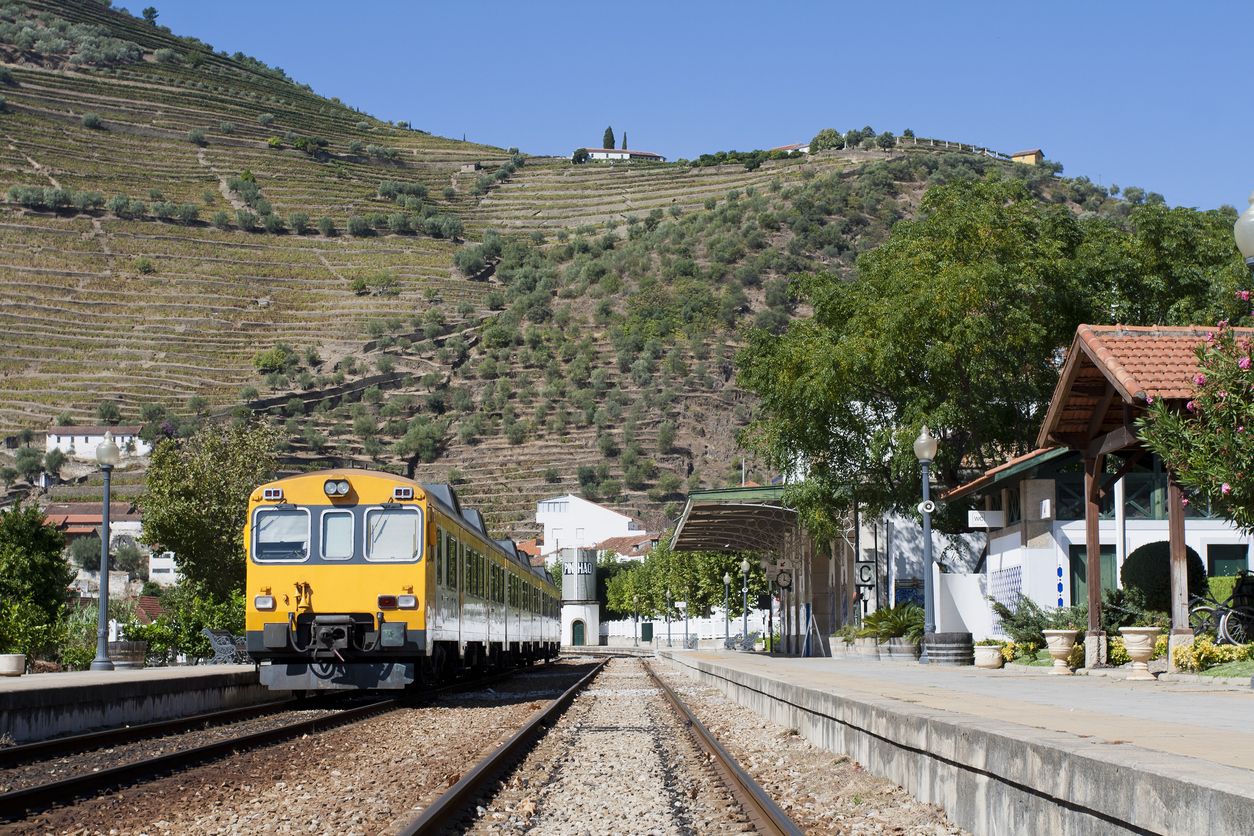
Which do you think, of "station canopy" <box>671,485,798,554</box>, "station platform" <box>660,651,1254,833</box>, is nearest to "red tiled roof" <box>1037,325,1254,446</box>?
"station platform" <box>660,651,1254,833</box>

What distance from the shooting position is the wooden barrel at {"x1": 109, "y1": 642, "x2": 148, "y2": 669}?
3192cm

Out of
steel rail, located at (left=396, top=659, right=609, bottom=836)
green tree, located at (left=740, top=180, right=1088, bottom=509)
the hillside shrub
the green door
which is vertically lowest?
steel rail, located at (left=396, top=659, right=609, bottom=836)

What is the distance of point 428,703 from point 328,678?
93.7 inches

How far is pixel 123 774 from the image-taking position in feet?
37.3

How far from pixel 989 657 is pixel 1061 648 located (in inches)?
130

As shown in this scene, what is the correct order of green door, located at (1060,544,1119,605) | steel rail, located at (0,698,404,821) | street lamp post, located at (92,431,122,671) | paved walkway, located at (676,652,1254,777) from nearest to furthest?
paved walkway, located at (676,652,1254,777) → steel rail, located at (0,698,404,821) → street lamp post, located at (92,431,122,671) → green door, located at (1060,544,1119,605)

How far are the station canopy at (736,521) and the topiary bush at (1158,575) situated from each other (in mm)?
14489

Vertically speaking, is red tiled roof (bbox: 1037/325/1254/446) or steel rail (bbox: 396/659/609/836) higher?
red tiled roof (bbox: 1037/325/1254/446)

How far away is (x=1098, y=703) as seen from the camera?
13.0m

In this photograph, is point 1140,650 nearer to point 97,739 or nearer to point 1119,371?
point 1119,371

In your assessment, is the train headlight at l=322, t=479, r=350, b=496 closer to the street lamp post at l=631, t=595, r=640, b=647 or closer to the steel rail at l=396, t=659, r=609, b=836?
the steel rail at l=396, t=659, r=609, b=836

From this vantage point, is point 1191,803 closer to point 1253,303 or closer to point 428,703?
point 1253,303

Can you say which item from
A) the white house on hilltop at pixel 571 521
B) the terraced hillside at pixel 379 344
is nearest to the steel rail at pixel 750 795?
the terraced hillside at pixel 379 344

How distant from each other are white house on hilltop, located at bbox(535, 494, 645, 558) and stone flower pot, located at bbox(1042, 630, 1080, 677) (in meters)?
126
